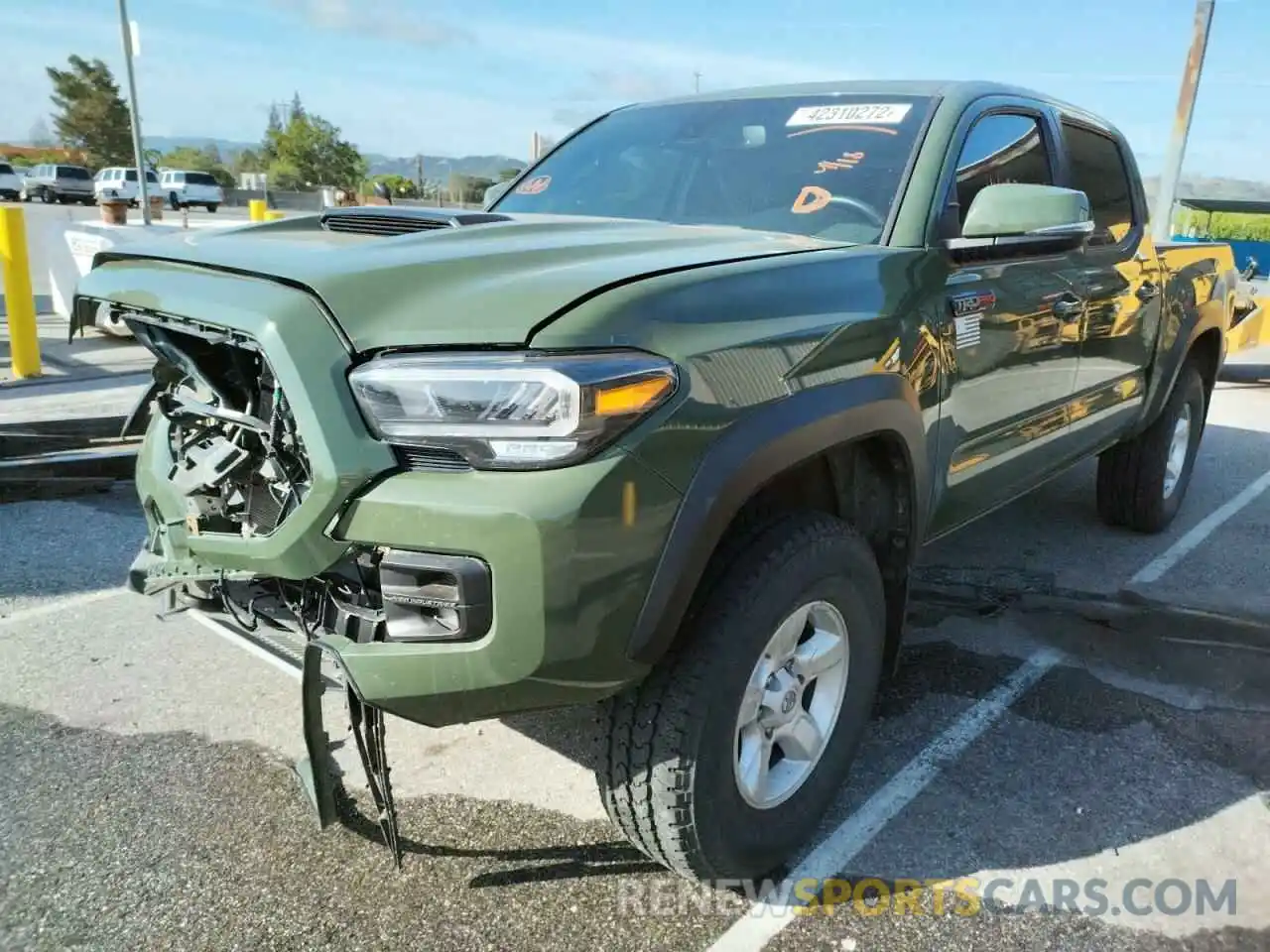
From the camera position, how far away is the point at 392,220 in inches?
101

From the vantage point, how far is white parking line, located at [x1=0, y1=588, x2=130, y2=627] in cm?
368

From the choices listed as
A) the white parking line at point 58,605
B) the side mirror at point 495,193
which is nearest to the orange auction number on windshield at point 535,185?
the side mirror at point 495,193

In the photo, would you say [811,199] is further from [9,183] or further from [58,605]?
[9,183]

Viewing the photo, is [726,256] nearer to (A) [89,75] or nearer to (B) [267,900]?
(B) [267,900]

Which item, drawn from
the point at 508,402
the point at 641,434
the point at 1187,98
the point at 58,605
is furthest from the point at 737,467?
the point at 1187,98

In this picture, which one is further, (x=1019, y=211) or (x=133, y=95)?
(x=133, y=95)

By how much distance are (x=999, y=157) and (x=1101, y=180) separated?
1094mm

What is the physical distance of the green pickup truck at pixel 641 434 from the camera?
5.84ft

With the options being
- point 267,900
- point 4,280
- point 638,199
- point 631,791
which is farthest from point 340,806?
point 4,280

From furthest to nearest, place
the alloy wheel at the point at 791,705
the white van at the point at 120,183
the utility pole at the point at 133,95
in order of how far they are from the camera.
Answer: the white van at the point at 120,183 → the utility pole at the point at 133,95 → the alloy wheel at the point at 791,705

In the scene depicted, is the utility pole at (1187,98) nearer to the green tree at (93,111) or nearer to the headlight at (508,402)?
the headlight at (508,402)

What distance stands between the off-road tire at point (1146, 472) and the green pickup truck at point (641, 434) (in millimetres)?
1901

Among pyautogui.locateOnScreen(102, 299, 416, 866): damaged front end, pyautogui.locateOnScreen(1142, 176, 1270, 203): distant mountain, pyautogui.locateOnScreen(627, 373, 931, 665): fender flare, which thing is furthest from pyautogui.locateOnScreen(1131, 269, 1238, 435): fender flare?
pyautogui.locateOnScreen(1142, 176, 1270, 203): distant mountain

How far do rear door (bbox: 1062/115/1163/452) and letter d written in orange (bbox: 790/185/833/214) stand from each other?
1.13 meters
